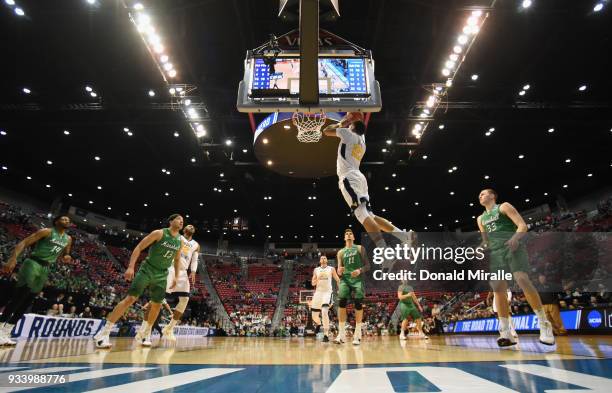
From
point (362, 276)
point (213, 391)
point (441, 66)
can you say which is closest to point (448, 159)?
point (441, 66)

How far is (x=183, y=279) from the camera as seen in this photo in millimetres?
7500

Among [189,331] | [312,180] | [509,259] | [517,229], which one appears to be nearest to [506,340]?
[509,259]

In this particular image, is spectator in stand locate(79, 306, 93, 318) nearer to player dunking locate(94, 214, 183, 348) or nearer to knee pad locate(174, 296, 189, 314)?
knee pad locate(174, 296, 189, 314)

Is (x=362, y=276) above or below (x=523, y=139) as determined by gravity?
below

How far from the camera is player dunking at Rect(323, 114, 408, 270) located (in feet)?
15.0

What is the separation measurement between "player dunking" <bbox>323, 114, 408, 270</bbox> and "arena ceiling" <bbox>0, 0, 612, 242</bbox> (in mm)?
6195

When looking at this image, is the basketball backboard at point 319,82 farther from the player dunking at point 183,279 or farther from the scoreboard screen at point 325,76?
the player dunking at point 183,279

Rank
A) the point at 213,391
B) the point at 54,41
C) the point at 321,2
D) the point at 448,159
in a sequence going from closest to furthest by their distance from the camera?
the point at 213,391 < the point at 321,2 < the point at 54,41 < the point at 448,159

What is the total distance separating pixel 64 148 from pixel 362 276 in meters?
19.4

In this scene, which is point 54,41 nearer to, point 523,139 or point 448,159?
point 448,159

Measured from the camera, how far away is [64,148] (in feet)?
62.4

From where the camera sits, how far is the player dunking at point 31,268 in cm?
491

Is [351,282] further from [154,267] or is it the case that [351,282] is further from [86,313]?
[86,313]

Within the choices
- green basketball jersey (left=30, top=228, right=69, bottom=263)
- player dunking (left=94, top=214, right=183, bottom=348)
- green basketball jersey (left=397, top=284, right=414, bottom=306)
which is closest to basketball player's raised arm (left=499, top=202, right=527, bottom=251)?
player dunking (left=94, top=214, right=183, bottom=348)
